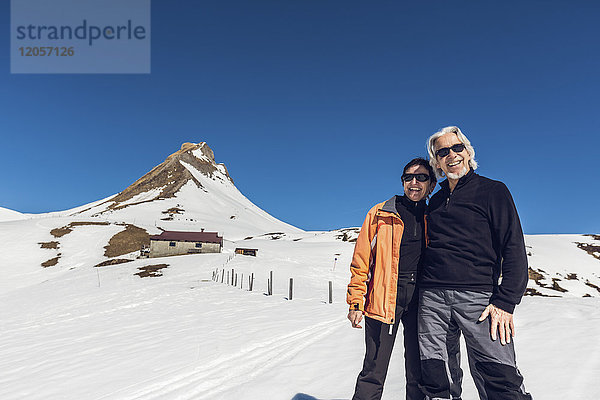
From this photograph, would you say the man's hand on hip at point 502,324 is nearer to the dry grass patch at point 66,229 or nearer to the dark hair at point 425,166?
the dark hair at point 425,166

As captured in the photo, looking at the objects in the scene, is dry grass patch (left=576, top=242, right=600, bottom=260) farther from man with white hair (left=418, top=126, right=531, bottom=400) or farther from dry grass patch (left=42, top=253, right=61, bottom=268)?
dry grass patch (left=42, top=253, right=61, bottom=268)

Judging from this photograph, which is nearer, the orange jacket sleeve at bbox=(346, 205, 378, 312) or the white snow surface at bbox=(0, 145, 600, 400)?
the orange jacket sleeve at bbox=(346, 205, 378, 312)

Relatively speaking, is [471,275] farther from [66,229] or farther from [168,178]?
[168,178]

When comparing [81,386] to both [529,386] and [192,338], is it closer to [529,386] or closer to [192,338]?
[192,338]

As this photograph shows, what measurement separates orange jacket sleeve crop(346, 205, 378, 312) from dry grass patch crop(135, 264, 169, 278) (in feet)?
103

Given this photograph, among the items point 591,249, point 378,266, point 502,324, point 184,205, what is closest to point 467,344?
point 502,324

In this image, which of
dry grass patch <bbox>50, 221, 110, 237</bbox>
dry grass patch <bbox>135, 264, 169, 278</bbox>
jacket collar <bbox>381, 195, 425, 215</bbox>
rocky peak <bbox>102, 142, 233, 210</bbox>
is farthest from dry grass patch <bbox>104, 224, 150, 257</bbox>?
rocky peak <bbox>102, 142, 233, 210</bbox>

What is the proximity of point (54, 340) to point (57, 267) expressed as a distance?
1749 inches

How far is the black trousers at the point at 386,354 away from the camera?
323 cm

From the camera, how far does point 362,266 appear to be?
332 centimetres

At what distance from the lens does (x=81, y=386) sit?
5.70 metres

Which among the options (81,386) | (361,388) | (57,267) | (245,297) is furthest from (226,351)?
(57,267)

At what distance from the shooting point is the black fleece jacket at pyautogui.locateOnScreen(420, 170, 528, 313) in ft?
8.73

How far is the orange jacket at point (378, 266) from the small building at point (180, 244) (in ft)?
160
